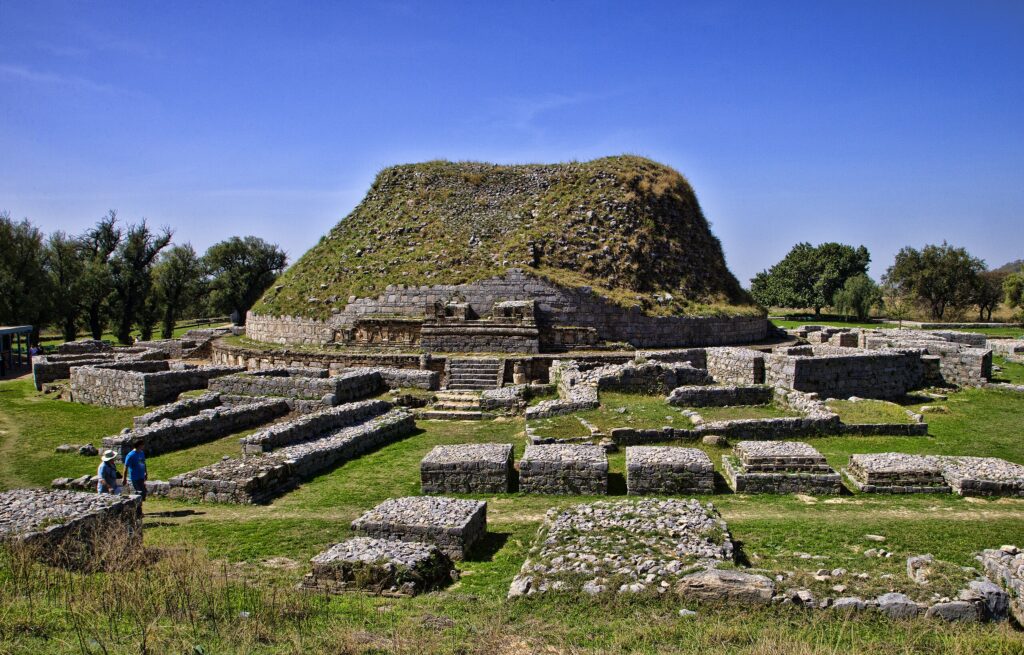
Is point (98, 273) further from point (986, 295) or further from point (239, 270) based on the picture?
point (986, 295)

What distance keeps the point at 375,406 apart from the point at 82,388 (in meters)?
11.2

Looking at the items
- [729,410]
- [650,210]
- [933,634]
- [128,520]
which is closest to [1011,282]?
[650,210]

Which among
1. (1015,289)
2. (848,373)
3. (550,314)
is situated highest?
(1015,289)

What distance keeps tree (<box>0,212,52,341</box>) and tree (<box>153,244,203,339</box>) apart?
850cm

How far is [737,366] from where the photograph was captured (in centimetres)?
1909

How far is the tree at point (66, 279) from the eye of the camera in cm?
4225

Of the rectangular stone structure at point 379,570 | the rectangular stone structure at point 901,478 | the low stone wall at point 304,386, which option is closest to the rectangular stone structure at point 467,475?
the rectangular stone structure at point 379,570

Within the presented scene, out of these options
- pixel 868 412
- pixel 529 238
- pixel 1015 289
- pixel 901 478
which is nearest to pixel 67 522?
pixel 901 478

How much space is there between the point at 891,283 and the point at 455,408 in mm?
66327

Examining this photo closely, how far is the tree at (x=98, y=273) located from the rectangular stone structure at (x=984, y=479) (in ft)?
163

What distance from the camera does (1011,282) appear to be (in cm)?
5438

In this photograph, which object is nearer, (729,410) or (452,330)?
(729,410)

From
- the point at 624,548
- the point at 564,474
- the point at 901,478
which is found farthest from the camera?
the point at 564,474

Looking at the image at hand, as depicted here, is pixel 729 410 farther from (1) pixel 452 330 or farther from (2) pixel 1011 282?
(2) pixel 1011 282
